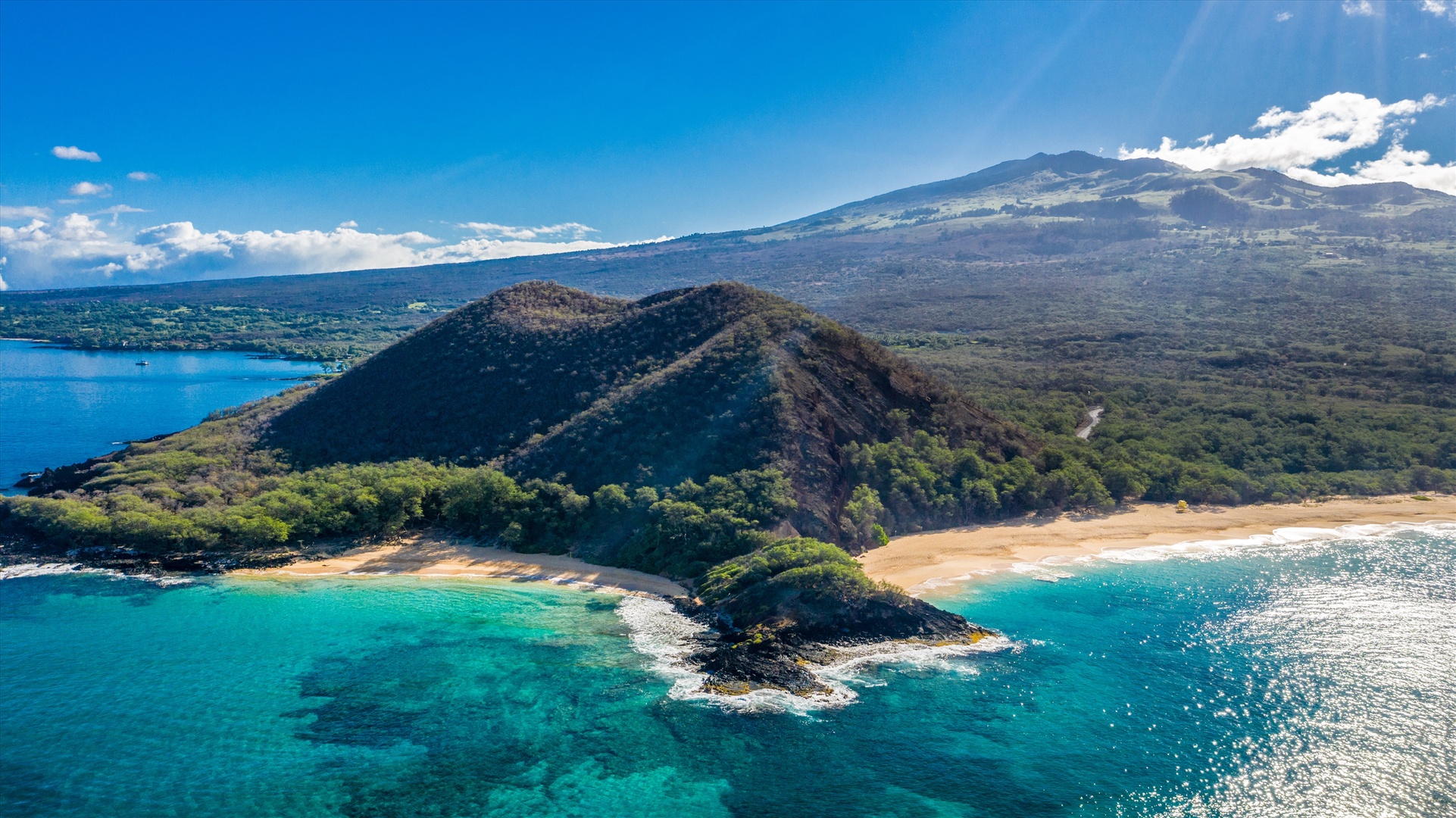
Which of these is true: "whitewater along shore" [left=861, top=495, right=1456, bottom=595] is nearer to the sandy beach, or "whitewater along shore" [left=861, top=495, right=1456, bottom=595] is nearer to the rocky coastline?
the rocky coastline

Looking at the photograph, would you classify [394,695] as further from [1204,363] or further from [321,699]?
[1204,363]

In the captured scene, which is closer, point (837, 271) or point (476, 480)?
point (476, 480)

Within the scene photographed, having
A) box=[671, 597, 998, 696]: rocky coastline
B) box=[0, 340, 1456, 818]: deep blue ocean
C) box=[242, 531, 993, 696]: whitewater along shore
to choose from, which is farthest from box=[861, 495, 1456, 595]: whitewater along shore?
box=[242, 531, 993, 696]: whitewater along shore

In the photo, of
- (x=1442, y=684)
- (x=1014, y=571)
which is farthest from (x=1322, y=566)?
(x=1014, y=571)

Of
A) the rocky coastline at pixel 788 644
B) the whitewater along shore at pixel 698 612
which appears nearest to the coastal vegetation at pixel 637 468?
the rocky coastline at pixel 788 644

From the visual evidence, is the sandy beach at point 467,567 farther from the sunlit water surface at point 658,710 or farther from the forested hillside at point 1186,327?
the forested hillside at point 1186,327

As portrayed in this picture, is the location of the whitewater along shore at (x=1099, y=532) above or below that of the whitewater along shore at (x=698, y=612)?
below
